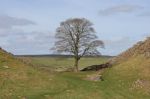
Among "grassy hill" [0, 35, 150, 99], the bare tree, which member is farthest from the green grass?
the bare tree

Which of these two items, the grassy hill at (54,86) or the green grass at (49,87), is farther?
the grassy hill at (54,86)

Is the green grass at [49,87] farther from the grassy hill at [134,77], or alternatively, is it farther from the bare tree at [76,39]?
the bare tree at [76,39]

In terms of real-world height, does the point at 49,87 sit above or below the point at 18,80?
below

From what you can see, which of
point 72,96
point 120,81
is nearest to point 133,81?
point 120,81

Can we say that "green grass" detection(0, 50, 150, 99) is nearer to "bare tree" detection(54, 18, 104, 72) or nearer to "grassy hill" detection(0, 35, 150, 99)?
"grassy hill" detection(0, 35, 150, 99)

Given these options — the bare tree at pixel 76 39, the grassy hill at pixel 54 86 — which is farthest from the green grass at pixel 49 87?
the bare tree at pixel 76 39

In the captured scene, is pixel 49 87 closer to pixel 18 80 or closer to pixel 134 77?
pixel 18 80

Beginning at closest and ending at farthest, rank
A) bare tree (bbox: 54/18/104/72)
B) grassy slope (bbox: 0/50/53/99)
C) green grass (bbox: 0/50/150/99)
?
1. grassy slope (bbox: 0/50/53/99)
2. green grass (bbox: 0/50/150/99)
3. bare tree (bbox: 54/18/104/72)

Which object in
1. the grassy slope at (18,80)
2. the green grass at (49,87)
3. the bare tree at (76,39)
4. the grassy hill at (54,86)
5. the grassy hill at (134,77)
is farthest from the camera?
the bare tree at (76,39)

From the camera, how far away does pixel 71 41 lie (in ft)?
366

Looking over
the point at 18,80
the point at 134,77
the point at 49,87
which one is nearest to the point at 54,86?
the point at 49,87

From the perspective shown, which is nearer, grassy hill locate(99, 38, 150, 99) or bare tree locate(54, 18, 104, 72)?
grassy hill locate(99, 38, 150, 99)

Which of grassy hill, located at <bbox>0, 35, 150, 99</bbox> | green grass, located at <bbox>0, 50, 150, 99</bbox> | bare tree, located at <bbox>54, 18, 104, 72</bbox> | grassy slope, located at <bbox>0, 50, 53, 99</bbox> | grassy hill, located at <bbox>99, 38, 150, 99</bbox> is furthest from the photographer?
bare tree, located at <bbox>54, 18, 104, 72</bbox>

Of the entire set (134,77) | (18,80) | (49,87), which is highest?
(18,80)
